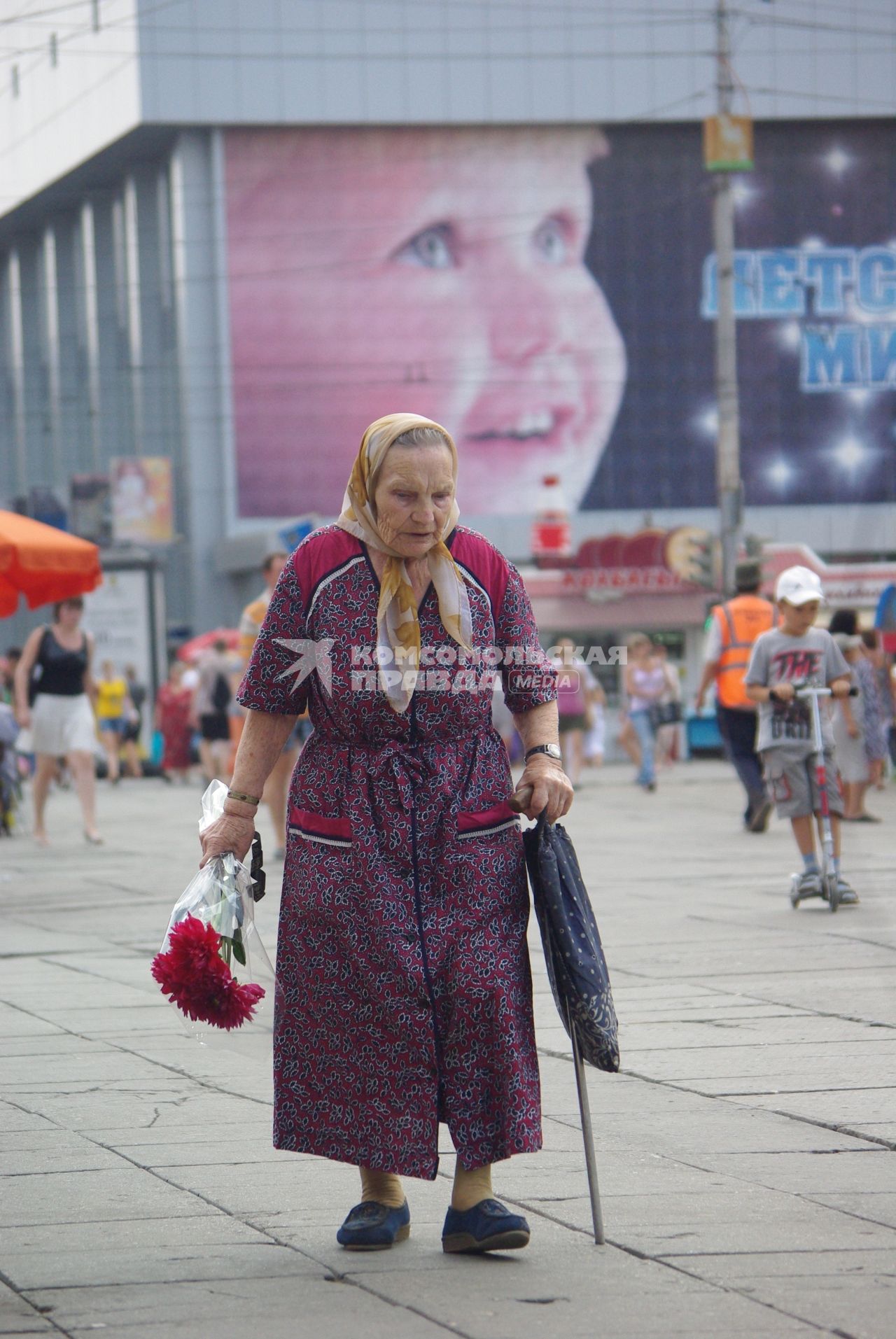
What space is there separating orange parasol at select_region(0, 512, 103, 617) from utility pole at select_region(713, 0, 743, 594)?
49.8 feet

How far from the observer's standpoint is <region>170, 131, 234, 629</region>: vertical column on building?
4988cm

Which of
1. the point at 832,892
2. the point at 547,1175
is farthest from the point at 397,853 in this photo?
the point at 832,892

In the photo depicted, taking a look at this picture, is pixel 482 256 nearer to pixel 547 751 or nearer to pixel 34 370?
pixel 34 370

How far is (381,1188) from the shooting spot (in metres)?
4.09

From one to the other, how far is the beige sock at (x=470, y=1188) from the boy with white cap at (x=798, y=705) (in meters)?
5.58

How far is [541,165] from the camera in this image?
169 feet

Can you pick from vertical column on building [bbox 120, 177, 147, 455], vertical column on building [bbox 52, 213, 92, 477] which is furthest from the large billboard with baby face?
vertical column on building [bbox 52, 213, 92, 477]

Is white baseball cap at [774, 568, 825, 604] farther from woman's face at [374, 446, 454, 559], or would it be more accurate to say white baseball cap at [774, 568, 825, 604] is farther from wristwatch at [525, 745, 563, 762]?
woman's face at [374, 446, 454, 559]

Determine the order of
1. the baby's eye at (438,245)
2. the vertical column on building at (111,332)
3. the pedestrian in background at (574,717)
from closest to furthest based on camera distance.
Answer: the pedestrian in background at (574,717) < the baby's eye at (438,245) < the vertical column on building at (111,332)

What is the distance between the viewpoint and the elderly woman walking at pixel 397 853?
401 cm

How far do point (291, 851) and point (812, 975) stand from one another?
365cm

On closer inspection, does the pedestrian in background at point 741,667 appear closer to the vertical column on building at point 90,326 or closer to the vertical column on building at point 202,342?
the vertical column on building at point 202,342

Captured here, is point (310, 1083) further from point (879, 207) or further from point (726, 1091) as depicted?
point (879, 207)

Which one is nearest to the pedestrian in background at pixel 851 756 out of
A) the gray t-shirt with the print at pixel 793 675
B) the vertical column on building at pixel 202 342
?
the gray t-shirt with the print at pixel 793 675
